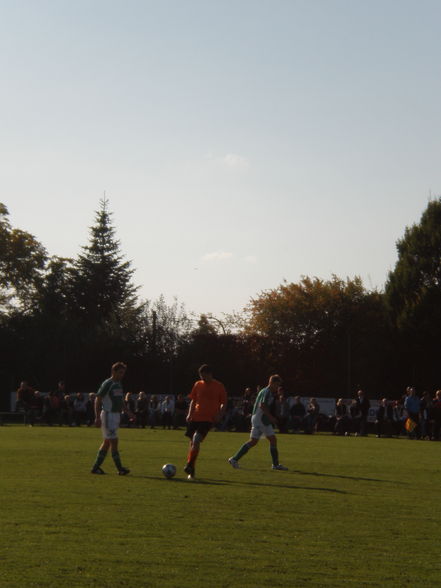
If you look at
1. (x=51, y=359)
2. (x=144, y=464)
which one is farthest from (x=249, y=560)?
(x=51, y=359)

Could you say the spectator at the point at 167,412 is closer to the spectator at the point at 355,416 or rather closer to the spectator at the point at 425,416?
the spectator at the point at 355,416

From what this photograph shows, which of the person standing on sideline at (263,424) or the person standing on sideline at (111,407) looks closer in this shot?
the person standing on sideline at (111,407)

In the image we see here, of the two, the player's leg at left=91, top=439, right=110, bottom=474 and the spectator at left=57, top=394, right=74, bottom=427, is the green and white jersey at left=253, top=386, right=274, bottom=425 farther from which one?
the spectator at left=57, top=394, right=74, bottom=427

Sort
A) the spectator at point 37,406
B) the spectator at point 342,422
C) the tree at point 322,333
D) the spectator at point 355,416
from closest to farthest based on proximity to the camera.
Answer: the spectator at point 355,416, the spectator at point 342,422, the spectator at point 37,406, the tree at point 322,333

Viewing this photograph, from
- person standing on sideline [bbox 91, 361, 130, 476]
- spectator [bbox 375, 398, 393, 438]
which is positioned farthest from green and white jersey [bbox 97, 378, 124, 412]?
spectator [bbox 375, 398, 393, 438]

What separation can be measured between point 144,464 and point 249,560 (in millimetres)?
12708

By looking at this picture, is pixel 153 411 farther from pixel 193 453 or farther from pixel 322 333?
pixel 193 453

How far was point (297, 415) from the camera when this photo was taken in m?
47.8

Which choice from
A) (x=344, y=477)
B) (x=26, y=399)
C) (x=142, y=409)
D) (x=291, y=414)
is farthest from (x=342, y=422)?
(x=344, y=477)

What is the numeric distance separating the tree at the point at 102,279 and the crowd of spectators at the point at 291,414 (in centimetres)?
3247

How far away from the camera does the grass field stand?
873cm

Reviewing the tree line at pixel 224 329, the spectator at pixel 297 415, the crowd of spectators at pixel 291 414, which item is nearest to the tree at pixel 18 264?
the tree line at pixel 224 329

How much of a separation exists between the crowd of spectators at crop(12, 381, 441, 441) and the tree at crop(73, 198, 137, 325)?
32468 mm

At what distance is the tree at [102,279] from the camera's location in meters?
88.4
